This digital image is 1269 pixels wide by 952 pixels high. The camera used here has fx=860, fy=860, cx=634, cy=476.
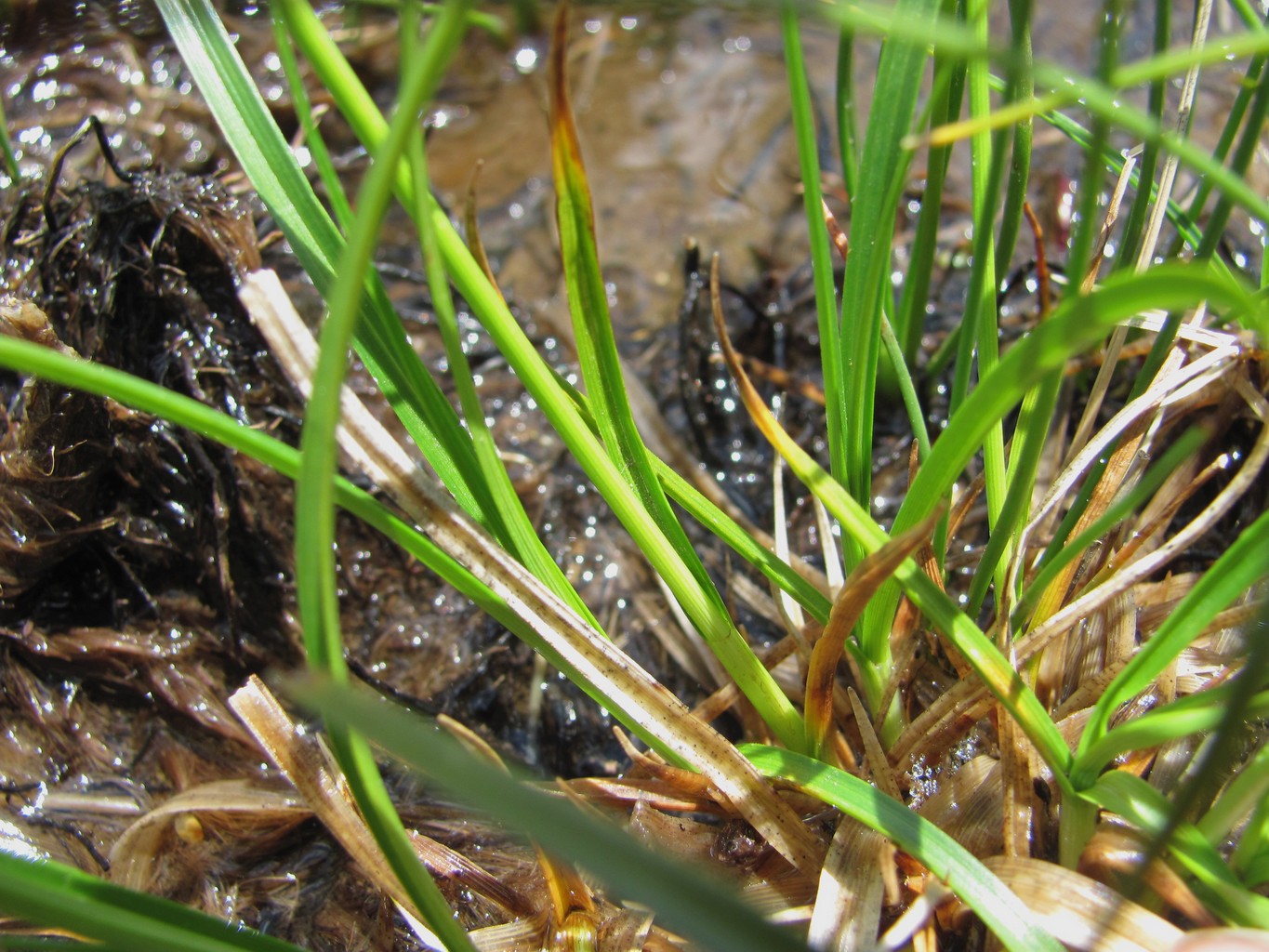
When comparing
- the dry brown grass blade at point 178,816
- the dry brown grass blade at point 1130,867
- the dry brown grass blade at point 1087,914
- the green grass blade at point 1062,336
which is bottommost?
the dry brown grass blade at point 178,816

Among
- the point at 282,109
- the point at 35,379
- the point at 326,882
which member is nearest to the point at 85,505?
the point at 35,379

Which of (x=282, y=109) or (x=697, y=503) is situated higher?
(x=282, y=109)

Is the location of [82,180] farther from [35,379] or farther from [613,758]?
[613,758]

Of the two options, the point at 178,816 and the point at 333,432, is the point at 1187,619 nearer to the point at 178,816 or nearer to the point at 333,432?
the point at 333,432

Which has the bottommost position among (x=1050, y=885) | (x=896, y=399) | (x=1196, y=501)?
(x=1050, y=885)

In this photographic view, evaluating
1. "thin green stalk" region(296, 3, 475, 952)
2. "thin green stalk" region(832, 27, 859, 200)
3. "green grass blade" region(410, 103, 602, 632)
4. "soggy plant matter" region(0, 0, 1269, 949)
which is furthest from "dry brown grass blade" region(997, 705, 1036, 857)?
"thin green stalk" region(832, 27, 859, 200)

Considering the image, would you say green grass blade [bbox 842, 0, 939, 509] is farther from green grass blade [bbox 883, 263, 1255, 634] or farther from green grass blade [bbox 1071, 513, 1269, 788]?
green grass blade [bbox 1071, 513, 1269, 788]

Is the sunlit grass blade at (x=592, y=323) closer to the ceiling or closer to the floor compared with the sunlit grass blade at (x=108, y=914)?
closer to the ceiling

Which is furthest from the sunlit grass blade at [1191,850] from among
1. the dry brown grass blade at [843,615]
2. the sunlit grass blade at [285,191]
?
the sunlit grass blade at [285,191]

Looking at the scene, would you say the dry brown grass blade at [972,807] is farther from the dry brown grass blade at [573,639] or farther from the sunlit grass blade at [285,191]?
the sunlit grass blade at [285,191]
